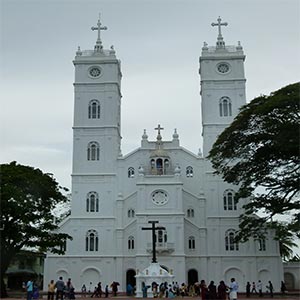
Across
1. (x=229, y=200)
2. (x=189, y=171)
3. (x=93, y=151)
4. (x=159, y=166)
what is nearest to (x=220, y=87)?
(x=189, y=171)

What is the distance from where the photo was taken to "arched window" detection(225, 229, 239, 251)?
171ft

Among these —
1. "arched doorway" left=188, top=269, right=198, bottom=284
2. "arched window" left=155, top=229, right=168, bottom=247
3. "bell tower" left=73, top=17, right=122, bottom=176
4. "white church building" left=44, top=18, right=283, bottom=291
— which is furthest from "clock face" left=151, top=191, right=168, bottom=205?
"arched doorway" left=188, top=269, right=198, bottom=284

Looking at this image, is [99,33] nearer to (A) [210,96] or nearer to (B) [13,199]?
(A) [210,96]

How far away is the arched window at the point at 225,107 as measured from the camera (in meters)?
55.8

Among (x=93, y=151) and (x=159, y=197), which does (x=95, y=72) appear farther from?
(x=159, y=197)

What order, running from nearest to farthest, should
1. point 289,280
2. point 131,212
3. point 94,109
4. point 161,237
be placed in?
point 161,237 → point 131,212 → point 289,280 → point 94,109

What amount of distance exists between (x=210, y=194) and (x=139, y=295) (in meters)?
18.0

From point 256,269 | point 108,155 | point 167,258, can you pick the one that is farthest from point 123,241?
point 256,269

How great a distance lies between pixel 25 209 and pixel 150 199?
17.3 meters

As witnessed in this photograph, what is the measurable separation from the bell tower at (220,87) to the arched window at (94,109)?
10.9m

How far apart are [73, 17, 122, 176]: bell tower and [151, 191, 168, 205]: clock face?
5.66 meters

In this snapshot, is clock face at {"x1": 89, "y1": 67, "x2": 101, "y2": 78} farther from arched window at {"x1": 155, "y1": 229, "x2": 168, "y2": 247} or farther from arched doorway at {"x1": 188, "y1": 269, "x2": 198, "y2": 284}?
arched doorway at {"x1": 188, "y1": 269, "x2": 198, "y2": 284}

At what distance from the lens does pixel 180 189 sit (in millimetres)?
51688

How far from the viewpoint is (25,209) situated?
36.9m
